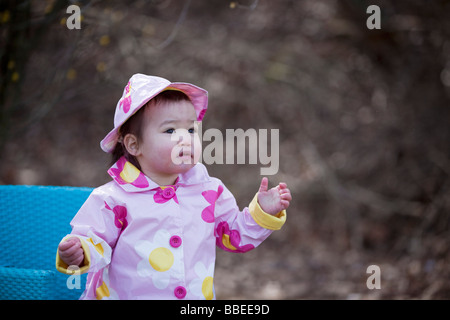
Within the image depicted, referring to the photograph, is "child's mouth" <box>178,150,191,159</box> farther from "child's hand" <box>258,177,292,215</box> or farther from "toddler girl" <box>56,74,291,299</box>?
"child's hand" <box>258,177,292,215</box>

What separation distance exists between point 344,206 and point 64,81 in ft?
9.98

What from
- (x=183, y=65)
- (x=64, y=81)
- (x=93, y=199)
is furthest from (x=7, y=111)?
(x=183, y=65)

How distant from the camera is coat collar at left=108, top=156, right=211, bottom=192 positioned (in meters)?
1.82

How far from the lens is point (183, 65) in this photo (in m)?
5.14

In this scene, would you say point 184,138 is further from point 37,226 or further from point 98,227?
point 37,226

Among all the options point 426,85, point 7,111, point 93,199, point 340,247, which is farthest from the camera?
point 340,247

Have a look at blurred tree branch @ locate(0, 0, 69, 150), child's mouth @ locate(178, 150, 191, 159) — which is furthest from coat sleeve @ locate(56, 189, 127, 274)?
blurred tree branch @ locate(0, 0, 69, 150)

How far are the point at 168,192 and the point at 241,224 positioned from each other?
29cm

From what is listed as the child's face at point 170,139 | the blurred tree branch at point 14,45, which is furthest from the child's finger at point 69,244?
the blurred tree branch at point 14,45

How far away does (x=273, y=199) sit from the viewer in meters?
1.86

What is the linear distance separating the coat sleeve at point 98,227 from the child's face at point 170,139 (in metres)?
0.21
